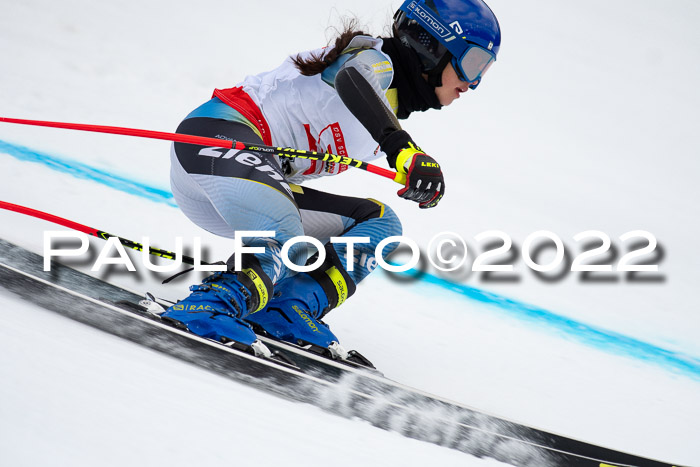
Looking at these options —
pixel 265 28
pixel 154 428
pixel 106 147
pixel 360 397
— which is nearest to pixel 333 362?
pixel 360 397

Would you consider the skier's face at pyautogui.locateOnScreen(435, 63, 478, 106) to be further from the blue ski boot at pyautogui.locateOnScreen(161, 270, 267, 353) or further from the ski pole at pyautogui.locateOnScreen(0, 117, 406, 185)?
the blue ski boot at pyautogui.locateOnScreen(161, 270, 267, 353)

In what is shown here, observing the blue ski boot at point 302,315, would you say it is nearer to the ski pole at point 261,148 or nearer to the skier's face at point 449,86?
the ski pole at point 261,148

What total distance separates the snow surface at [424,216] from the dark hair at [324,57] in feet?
0.63

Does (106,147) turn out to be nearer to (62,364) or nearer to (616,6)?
(62,364)

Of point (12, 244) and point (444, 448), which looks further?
point (12, 244)

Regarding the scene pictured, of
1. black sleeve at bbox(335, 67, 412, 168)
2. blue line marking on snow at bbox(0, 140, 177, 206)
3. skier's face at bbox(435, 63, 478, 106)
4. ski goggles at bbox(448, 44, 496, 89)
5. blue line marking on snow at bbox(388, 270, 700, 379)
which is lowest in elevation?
blue line marking on snow at bbox(388, 270, 700, 379)

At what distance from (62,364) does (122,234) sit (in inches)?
66.4

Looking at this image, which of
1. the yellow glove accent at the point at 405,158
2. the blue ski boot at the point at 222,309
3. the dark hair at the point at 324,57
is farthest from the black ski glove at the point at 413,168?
the blue ski boot at the point at 222,309

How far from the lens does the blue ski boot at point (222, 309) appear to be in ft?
5.75

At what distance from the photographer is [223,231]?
7.34ft

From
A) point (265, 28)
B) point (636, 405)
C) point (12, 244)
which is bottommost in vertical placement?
point (636, 405)

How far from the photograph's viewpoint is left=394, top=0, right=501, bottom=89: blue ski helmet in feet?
6.63

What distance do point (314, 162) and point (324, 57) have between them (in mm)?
355

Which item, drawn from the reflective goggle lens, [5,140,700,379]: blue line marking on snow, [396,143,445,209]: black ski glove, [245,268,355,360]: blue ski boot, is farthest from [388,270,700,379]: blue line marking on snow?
[396,143,445,209]: black ski glove
